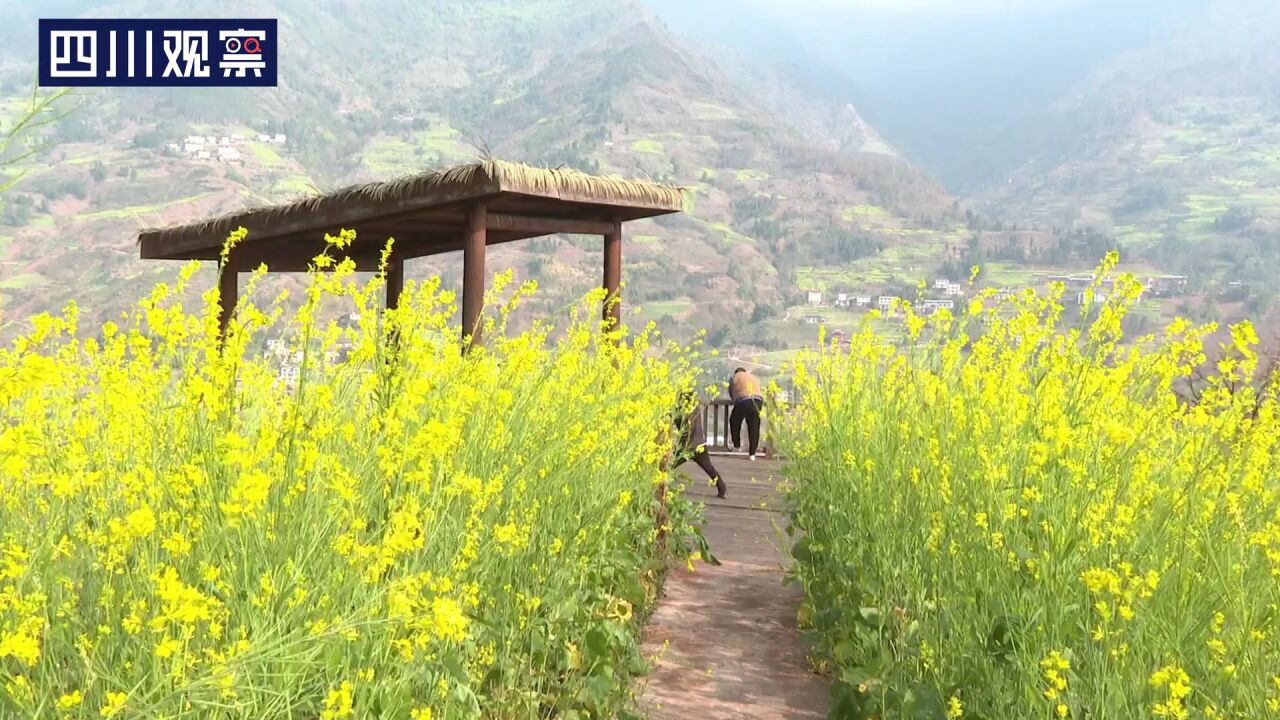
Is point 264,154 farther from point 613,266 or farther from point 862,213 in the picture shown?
point 613,266

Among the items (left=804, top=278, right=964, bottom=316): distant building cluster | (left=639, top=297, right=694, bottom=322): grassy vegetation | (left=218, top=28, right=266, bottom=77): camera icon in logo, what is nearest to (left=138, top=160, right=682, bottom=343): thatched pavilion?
(left=218, top=28, right=266, bottom=77): camera icon in logo

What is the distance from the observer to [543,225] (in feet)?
19.3

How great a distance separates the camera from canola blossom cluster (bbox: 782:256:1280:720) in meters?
2.15

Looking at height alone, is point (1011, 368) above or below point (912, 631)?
above

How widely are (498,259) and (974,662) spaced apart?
147383 millimetres

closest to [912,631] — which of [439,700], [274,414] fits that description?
[439,700]

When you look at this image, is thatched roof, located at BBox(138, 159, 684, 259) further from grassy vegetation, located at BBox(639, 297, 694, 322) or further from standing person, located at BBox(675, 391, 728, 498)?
grassy vegetation, located at BBox(639, 297, 694, 322)

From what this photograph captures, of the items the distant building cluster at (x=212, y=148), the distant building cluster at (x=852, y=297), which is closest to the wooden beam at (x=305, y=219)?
the distant building cluster at (x=852, y=297)

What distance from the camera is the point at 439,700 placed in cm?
214

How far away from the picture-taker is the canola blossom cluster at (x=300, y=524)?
1.58 meters

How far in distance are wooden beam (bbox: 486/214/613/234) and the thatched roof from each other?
3 centimetres

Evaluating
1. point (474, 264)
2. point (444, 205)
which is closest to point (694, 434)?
point (474, 264)

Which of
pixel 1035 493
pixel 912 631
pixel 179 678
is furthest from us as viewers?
pixel 912 631

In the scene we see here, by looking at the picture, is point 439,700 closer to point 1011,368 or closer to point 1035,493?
point 1035,493
